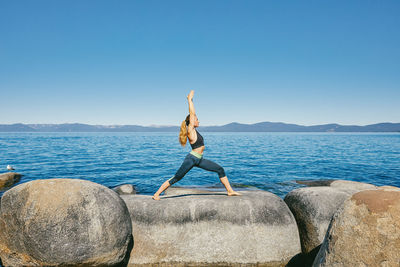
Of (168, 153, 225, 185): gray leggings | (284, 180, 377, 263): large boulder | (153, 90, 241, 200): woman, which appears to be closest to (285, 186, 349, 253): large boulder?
(284, 180, 377, 263): large boulder

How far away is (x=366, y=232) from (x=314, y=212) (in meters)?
2.47

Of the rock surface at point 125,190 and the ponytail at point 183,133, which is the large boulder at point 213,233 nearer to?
the ponytail at point 183,133

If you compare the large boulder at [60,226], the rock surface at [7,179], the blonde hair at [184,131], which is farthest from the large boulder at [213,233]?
the rock surface at [7,179]

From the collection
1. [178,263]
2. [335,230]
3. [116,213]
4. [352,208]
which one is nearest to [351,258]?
[335,230]

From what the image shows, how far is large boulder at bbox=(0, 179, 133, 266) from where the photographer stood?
4668 mm

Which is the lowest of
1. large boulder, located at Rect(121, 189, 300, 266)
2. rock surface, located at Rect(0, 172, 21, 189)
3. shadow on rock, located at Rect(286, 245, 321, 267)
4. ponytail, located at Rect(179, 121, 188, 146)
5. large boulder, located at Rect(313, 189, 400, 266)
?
rock surface, located at Rect(0, 172, 21, 189)

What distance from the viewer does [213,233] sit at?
5.76 m

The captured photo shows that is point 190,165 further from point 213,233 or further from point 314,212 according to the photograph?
point 314,212

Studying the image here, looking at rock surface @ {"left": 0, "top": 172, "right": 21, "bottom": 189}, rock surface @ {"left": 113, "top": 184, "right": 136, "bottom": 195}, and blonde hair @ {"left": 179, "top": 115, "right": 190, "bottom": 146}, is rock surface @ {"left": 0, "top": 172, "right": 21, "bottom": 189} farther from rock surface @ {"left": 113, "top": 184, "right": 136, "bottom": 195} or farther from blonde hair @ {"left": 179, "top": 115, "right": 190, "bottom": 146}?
blonde hair @ {"left": 179, "top": 115, "right": 190, "bottom": 146}

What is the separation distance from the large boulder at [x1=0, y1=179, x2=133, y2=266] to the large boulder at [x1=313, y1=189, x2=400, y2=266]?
376 cm

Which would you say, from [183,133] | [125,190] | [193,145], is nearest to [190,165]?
[193,145]

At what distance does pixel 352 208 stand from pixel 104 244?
4.31 metres

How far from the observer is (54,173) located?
2062 cm

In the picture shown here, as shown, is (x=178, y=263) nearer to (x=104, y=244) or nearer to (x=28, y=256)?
(x=104, y=244)
